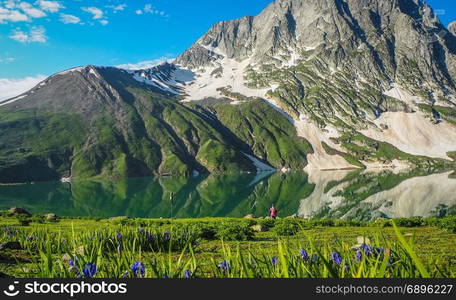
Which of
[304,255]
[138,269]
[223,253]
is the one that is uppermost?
[138,269]

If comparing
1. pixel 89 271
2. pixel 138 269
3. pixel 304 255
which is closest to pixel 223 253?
pixel 304 255

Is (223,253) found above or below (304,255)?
below

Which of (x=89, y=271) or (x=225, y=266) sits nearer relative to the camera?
(x=89, y=271)

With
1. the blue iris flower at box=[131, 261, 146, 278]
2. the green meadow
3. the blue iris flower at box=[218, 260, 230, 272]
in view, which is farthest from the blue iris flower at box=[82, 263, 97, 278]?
the blue iris flower at box=[218, 260, 230, 272]

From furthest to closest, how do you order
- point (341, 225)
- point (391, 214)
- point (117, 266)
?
point (391, 214) → point (341, 225) → point (117, 266)

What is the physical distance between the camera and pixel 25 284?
9.75ft

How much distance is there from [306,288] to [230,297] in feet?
2.05

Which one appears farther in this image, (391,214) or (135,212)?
(135,212)

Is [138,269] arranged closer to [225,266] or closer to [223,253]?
[225,266]

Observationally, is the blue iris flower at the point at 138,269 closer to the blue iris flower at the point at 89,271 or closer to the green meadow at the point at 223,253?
the green meadow at the point at 223,253

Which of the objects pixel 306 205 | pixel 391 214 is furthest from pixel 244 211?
pixel 391 214

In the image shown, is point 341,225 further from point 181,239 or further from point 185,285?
point 185,285

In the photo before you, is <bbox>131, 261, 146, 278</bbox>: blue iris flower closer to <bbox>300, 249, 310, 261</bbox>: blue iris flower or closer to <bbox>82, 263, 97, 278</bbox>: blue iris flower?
<bbox>82, 263, 97, 278</bbox>: blue iris flower

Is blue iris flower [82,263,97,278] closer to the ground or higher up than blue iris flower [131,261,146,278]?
higher up
